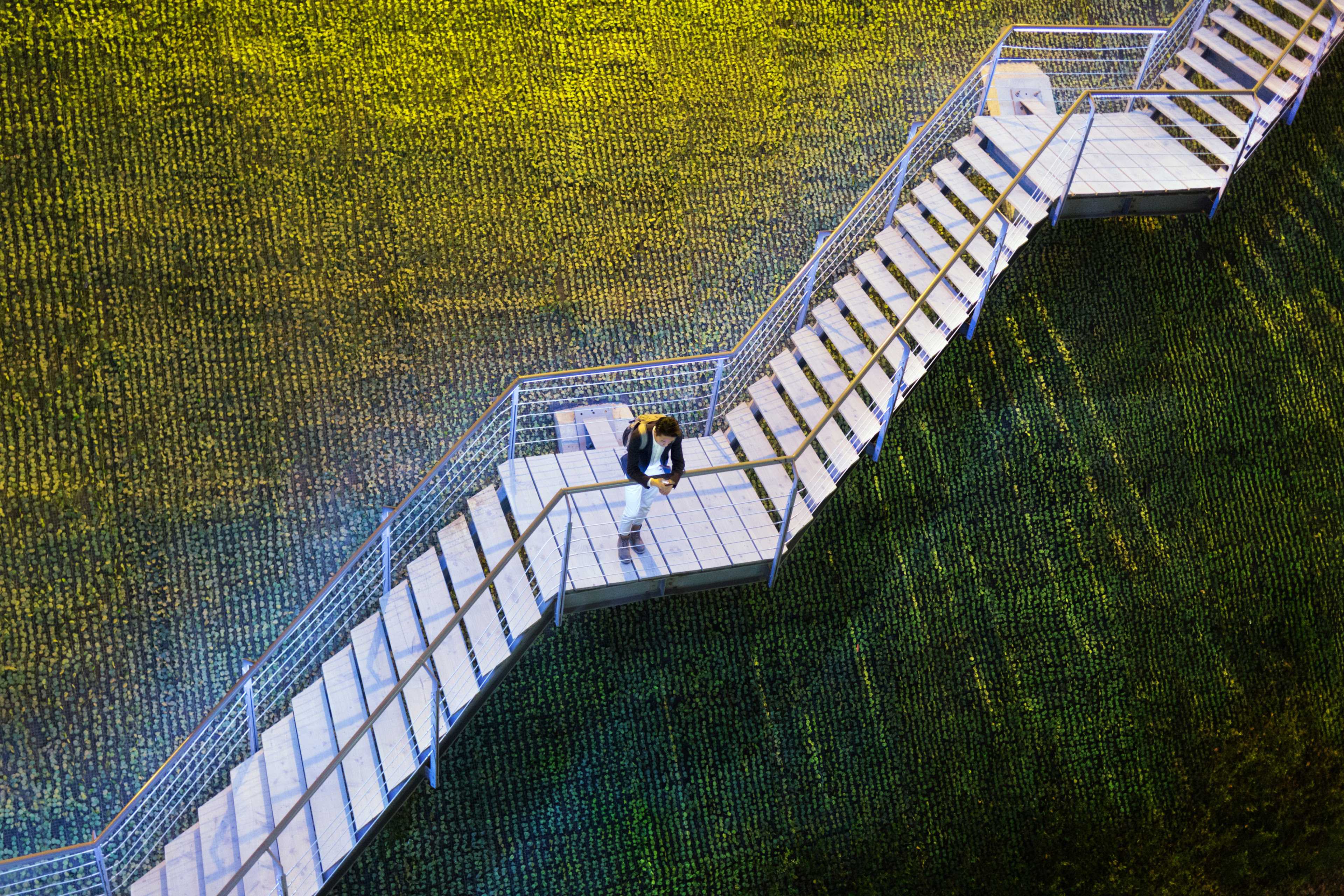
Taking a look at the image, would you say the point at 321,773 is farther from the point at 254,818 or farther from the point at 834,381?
the point at 834,381

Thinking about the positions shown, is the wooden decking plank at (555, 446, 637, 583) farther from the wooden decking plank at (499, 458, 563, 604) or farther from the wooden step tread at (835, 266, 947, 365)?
the wooden step tread at (835, 266, 947, 365)

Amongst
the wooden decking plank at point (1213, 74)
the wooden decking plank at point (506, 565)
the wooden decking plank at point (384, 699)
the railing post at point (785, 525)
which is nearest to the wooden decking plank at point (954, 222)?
the railing post at point (785, 525)

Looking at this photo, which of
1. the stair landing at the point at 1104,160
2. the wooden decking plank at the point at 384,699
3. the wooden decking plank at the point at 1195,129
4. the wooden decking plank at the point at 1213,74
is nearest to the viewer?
the wooden decking plank at the point at 384,699

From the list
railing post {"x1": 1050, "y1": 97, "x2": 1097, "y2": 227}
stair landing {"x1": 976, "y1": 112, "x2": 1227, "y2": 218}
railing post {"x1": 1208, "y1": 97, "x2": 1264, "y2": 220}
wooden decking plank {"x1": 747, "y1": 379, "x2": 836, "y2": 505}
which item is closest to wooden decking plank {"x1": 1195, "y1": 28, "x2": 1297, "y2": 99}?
railing post {"x1": 1208, "y1": 97, "x2": 1264, "y2": 220}

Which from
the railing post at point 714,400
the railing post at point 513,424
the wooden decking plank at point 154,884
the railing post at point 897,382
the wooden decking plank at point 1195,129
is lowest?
the wooden decking plank at point 154,884

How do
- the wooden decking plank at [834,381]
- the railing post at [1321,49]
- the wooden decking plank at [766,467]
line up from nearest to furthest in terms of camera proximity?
the wooden decking plank at [766,467]
the wooden decking plank at [834,381]
the railing post at [1321,49]

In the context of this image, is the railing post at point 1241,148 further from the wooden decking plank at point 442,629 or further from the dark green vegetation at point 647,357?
the wooden decking plank at point 442,629
